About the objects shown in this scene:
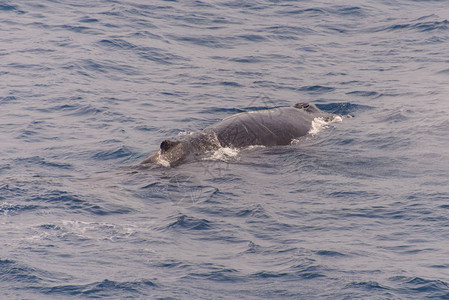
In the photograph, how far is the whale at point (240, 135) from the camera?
47.7 feet

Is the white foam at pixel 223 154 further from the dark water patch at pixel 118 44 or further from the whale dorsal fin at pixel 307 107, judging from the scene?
the dark water patch at pixel 118 44

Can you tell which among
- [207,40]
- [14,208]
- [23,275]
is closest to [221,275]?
[23,275]

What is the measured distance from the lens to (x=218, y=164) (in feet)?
47.3

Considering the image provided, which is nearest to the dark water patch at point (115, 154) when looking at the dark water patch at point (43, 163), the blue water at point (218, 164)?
the blue water at point (218, 164)

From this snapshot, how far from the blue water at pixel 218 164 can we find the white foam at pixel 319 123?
25 cm

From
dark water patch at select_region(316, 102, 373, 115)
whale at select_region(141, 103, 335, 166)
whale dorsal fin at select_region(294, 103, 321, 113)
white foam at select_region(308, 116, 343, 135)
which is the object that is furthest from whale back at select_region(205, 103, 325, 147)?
dark water patch at select_region(316, 102, 373, 115)

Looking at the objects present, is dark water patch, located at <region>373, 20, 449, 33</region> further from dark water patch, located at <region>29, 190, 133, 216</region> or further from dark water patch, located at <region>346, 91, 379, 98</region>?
dark water patch, located at <region>29, 190, 133, 216</region>

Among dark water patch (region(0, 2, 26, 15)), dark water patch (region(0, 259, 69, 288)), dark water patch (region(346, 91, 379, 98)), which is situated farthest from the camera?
dark water patch (region(0, 2, 26, 15))

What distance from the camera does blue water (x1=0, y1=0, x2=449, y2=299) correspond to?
9.52 meters

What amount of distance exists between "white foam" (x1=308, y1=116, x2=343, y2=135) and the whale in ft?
0.36

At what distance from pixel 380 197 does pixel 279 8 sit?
22.0 metres

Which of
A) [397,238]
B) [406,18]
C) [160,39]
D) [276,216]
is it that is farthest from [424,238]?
[406,18]

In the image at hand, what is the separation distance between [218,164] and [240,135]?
136cm

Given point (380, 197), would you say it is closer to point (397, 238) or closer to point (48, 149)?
point (397, 238)
